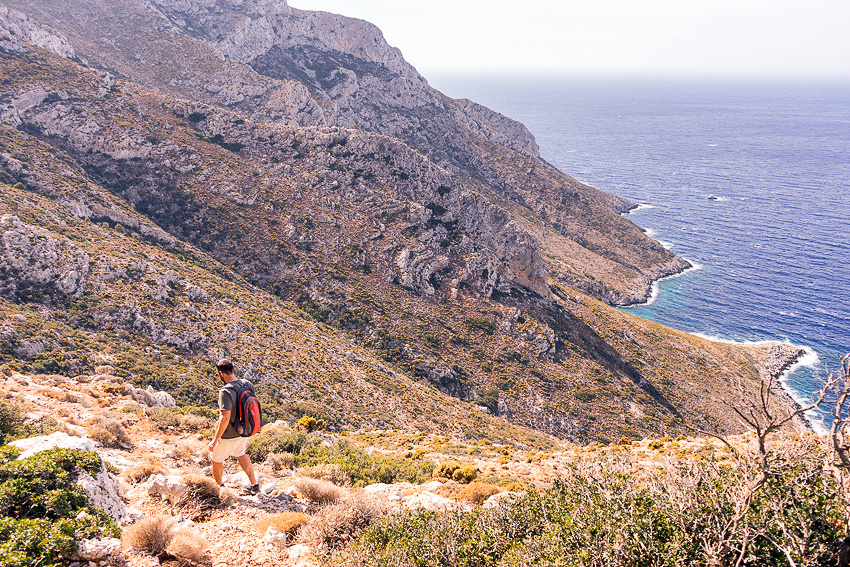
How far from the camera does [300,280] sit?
48.8m

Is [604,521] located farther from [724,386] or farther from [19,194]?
[724,386]

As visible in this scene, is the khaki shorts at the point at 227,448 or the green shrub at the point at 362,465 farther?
the green shrub at the point at 362,465

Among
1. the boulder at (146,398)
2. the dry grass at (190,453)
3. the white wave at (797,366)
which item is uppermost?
the dry grass at (190,453)

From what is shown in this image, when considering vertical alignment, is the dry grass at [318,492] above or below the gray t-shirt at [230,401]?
below

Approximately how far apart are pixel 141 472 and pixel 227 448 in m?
3.70

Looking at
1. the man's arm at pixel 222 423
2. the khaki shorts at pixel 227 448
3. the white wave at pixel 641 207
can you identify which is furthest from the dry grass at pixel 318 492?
the white wave at pixel 641 207

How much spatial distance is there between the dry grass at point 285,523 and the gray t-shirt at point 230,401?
215 cm

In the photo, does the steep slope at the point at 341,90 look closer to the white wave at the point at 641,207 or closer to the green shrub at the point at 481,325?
the white wave at the point at 641,207

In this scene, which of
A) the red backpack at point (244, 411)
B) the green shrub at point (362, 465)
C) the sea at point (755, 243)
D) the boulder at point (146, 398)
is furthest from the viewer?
the sea at point (755, 243)

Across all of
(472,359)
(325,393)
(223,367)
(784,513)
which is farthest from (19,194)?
(784,513)

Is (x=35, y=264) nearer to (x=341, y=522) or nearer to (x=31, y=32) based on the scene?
(x=341, y=522)

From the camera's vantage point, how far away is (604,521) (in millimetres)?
7578

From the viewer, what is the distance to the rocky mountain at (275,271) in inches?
1273

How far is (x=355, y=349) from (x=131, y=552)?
3602cm
